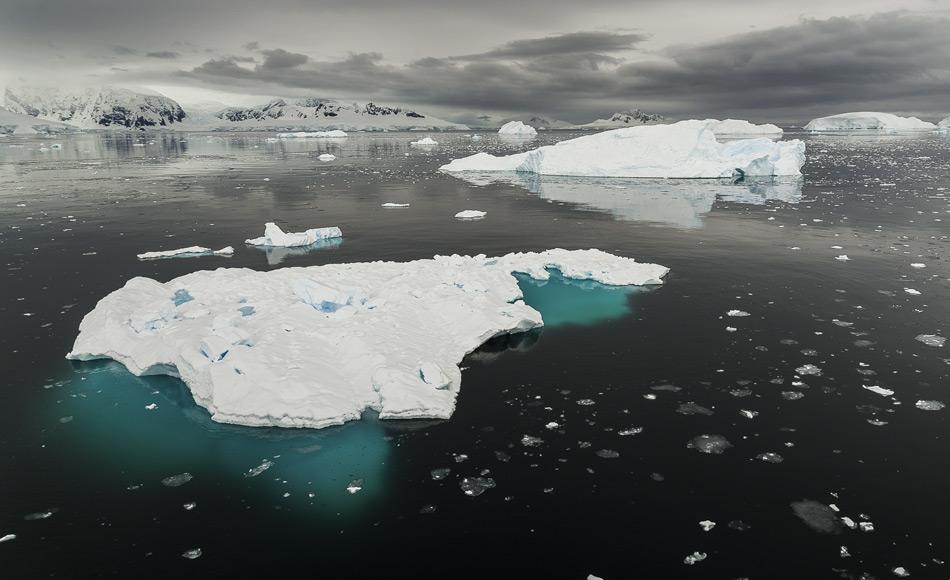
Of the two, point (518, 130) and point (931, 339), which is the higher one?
point (518, 130)

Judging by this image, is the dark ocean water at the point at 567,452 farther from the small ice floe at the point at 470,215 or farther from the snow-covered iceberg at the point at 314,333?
the small ice floe at the point at 470,215

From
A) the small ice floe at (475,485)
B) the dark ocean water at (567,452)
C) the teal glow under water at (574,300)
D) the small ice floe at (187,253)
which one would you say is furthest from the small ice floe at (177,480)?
the small ice floe at (187,253)

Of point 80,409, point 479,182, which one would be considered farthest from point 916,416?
point 479,182

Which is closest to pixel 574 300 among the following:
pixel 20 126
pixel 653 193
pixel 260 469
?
pixel 260 469

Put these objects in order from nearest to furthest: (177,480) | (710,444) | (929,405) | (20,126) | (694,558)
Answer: (694,558) → (177,480) → (710,444) → (929,405) → (20,126)

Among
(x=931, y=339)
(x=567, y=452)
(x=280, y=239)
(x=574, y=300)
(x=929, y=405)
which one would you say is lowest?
(x=567, y=452)

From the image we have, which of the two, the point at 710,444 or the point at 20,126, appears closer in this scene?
the point at 710,444

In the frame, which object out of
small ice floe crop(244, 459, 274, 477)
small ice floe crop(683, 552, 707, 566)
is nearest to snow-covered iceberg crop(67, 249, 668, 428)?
small ice floe crop(244, 459, 274, 477)

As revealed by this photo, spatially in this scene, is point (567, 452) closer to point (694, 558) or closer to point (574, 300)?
point (694, 558)
